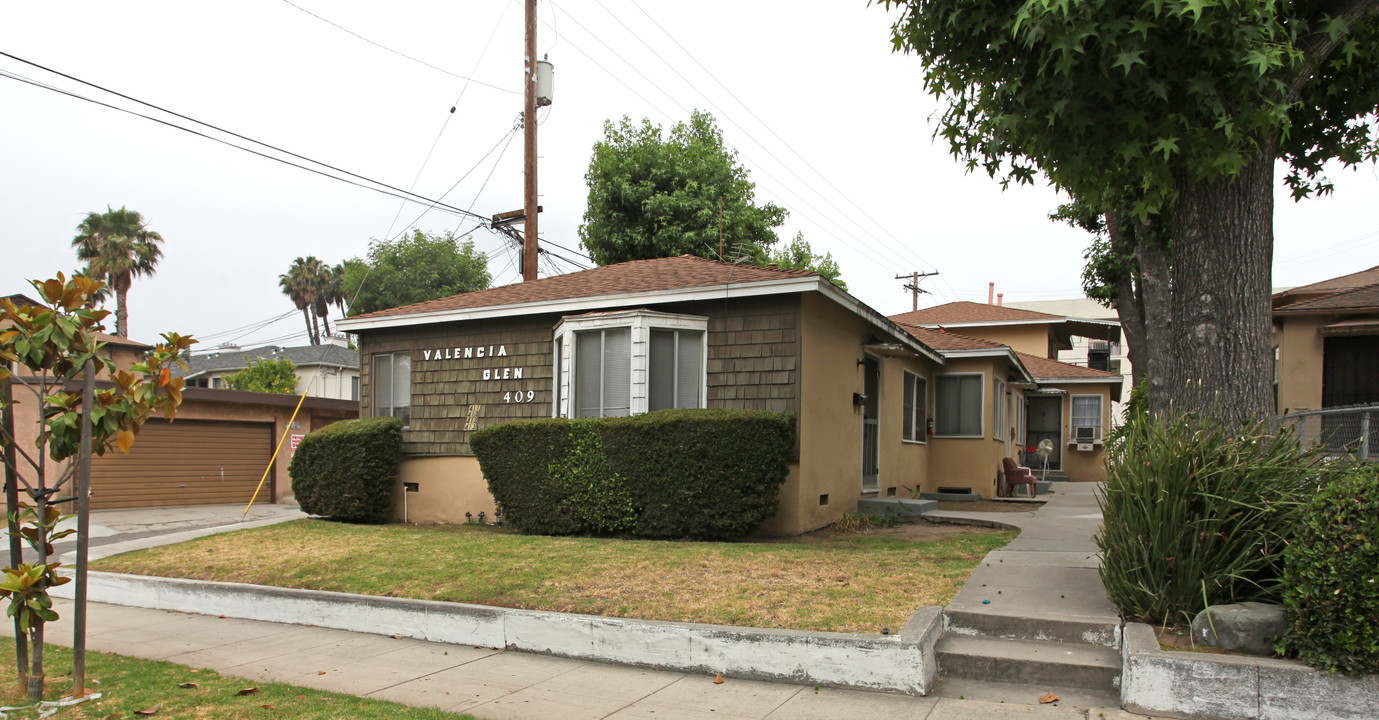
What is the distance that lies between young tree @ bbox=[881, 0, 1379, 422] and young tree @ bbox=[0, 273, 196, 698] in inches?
254

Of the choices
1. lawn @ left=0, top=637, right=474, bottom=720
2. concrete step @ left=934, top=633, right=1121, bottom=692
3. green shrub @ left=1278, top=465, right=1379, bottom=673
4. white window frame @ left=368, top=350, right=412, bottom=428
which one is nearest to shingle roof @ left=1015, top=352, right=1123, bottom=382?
white window frame @ left=368, top=350, right=412, bottom=428

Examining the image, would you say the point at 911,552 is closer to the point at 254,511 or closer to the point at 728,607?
the point at 728,607

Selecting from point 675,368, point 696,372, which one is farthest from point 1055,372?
point 675,368

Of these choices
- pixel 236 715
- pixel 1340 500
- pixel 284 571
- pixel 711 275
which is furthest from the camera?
pixel 711 275

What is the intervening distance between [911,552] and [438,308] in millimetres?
8658

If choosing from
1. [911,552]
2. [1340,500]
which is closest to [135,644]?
[911,552]

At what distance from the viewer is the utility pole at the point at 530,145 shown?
16859 mm

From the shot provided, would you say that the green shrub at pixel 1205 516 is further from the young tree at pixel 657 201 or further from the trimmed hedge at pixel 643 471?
the young tree at pixel 657 201

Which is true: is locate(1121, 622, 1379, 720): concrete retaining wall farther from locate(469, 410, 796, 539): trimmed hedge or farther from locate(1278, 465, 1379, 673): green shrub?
locate(469, 410, 796, 539): trimmed hedge

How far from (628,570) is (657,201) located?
2007 cm

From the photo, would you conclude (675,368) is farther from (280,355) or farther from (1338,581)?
(280,355)

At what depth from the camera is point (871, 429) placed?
14.3 m

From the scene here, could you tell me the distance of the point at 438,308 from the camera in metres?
14.3

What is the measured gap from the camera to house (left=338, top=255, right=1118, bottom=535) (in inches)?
447
